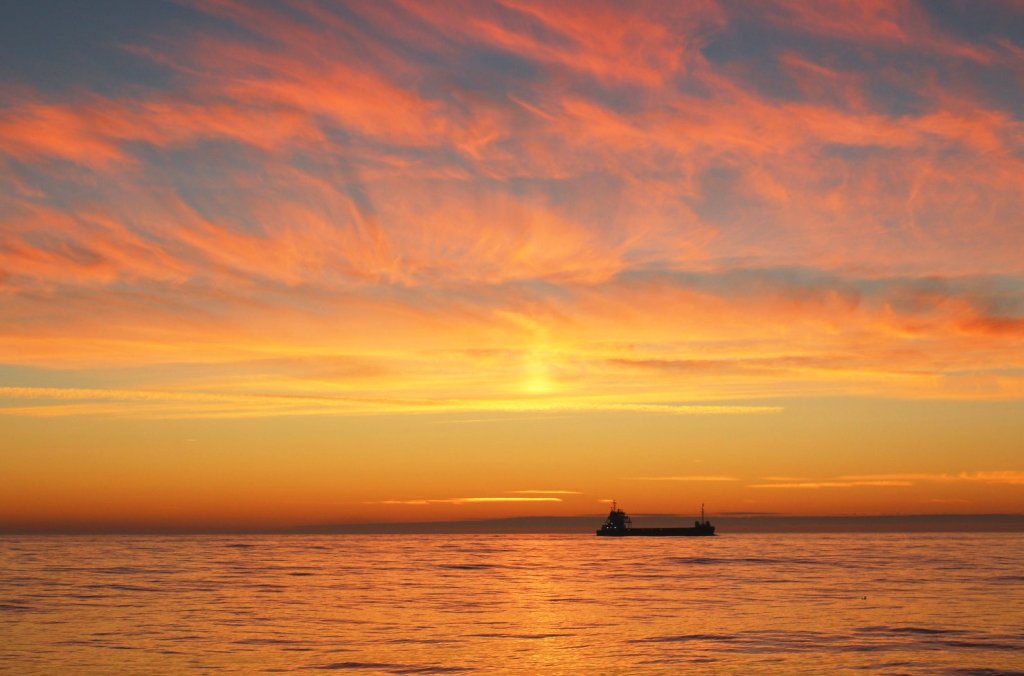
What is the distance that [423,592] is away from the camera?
7781 centimetres

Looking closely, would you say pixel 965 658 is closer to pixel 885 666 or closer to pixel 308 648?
pixel 885 666

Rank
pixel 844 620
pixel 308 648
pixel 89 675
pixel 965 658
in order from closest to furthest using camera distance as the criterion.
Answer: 1. pixel 89 675
2. pixel 965 658
3. pixel 308 648
4. pixel 844 620

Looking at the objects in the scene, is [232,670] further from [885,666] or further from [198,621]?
[885,666]

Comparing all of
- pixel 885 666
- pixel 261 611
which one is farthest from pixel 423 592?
pixel 885 666

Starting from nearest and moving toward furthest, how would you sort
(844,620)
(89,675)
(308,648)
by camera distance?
(89,675) → (308,648) → (844,620)

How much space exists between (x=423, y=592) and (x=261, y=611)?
18971 millimetres

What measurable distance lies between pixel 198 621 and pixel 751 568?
7448cm

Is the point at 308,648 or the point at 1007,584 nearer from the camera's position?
the point at 308,648

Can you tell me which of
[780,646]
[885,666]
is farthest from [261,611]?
[885,666]

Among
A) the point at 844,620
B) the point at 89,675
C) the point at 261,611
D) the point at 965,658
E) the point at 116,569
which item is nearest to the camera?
the point at 89,675

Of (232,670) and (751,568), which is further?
(751,568)

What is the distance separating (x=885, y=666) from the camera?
3922cm

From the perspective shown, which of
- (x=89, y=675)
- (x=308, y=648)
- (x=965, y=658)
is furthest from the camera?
(x=308, y=648)

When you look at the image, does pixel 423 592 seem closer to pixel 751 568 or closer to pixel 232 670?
pixel 232 670
